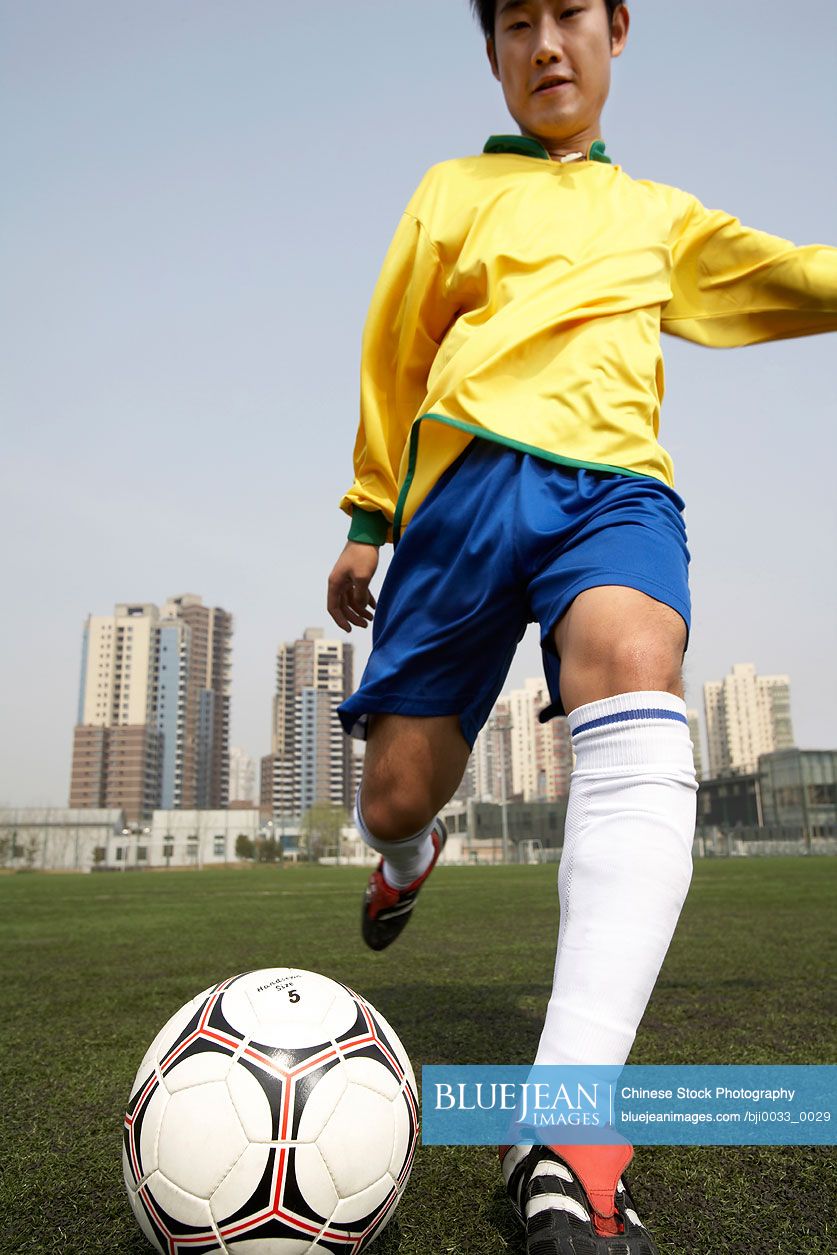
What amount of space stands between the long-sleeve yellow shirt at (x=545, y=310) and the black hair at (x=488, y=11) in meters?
0.32

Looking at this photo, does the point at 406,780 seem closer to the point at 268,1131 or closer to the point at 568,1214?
the point at 268,1131

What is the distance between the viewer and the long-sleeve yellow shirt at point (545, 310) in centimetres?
188

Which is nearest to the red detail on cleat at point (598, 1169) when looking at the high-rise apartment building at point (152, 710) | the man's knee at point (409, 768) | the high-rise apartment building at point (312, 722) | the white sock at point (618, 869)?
the white sock at point (618, 869)

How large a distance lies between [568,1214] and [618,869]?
467 mm

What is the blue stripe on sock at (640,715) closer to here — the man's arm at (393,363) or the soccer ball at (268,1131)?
the soccer ball at (268,1131)

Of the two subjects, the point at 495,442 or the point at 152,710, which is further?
the point at 152,710

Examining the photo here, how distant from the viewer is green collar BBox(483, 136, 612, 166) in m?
2.23

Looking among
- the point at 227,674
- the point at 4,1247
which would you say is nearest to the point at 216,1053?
the point at 4,1247

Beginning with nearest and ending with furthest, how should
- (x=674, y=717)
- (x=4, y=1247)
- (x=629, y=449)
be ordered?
(x=4, y=1247), (x=674, y=717), (x=629, y=449)

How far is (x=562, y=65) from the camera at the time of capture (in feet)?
7.13

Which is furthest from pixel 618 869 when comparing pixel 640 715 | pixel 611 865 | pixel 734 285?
pixel 734 285

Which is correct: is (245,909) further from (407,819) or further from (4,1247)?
(4,1247)

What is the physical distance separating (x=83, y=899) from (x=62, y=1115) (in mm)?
12756

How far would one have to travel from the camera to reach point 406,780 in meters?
2.31
